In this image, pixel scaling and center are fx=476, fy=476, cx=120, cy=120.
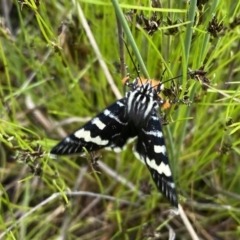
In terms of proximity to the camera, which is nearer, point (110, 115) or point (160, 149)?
point (160, 149)

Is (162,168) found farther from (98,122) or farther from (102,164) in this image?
(102,164)

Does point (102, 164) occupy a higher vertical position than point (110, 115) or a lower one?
lower

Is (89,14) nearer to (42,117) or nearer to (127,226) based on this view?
(42,117)

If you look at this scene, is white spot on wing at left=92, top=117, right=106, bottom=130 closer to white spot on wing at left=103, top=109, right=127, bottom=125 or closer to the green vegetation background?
white spot on wing at left=103, top=109, right=127, bottom=125

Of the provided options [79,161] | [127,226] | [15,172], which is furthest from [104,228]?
[15,172]

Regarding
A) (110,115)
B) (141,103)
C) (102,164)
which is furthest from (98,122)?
(102,164)

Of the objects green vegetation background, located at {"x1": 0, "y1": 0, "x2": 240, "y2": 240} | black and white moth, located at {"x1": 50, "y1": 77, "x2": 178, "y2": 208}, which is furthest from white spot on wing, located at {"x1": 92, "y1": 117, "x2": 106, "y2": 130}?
green vegetation background, located at {"x1": 0, "y1": 0, "x2": 240, "y2": 240}

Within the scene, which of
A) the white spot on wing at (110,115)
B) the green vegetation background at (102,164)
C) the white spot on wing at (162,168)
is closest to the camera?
the white spot on wing at (162,168)

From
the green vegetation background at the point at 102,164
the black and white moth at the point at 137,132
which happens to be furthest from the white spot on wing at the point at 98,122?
the green vegetation background at the point at 102,164

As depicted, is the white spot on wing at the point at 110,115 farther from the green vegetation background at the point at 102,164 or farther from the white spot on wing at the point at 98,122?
the green vegetation background at the point at 102,164
